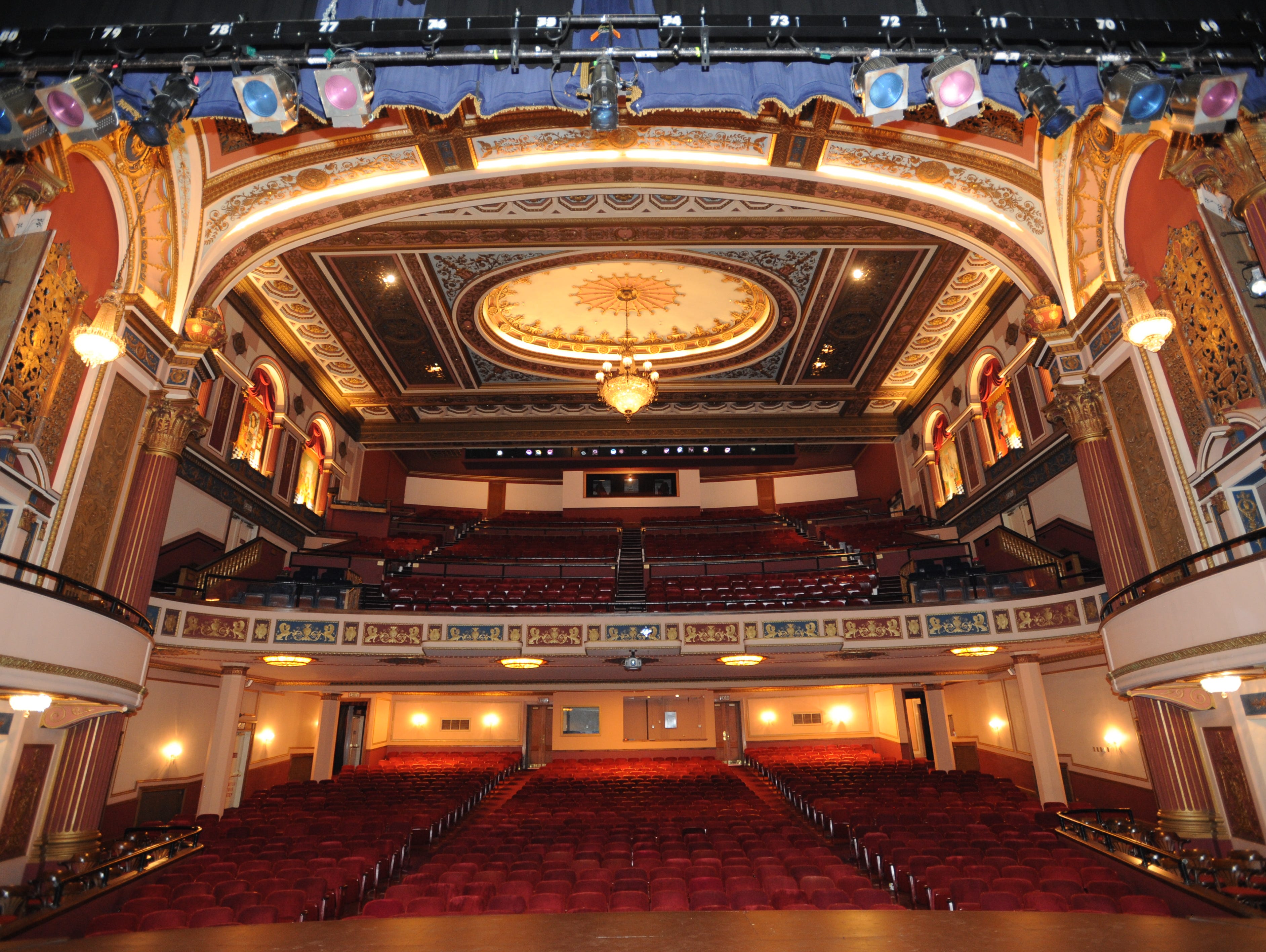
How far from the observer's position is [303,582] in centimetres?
1050

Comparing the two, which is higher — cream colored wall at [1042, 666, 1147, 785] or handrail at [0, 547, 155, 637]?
handrail at [0, 547, 155, 637]

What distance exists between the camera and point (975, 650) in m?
10.2

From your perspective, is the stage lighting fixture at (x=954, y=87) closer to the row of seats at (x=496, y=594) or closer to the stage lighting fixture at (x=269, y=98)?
the stage lighting fixture at (x=269, y=98)

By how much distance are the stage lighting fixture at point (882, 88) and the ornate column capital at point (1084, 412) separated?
4919 mm

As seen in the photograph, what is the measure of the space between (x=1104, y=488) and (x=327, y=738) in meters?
14.1

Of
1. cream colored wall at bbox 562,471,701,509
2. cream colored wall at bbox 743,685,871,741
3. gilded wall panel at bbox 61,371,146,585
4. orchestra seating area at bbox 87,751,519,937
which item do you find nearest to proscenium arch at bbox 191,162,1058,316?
gilded wall panel at bbox 61,371,146,585

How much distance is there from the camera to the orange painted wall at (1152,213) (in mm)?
6422

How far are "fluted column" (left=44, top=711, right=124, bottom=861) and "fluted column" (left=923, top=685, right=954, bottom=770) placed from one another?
511 inches

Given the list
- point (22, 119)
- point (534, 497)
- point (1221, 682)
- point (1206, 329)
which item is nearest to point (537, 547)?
point (534, 497)

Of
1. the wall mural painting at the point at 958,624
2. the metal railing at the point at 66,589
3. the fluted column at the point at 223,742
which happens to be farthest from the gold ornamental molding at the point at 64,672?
the wall mural painting at the point at 958,624

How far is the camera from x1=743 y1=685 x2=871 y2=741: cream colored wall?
17.6m

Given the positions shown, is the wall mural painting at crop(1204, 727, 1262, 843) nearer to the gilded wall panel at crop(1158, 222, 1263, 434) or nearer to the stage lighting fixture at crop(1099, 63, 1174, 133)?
the gilded wall panel at crop(1158, 222, 1263, 434)

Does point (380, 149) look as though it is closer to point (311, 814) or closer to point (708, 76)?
point (708, 76)

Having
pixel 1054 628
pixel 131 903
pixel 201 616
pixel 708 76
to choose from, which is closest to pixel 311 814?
pixel 201 616
